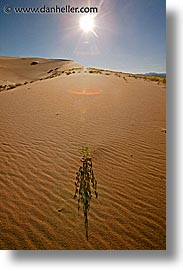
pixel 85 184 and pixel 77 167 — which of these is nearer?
pixel 85 184

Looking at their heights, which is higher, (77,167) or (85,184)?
(77,167)

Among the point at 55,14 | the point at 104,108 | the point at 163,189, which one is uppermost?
the point at 55,14

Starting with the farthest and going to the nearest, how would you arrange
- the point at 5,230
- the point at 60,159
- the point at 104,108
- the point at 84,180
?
the point at 104,108 → the point at 60,159 → the point at 84,180 → the point at 5,230

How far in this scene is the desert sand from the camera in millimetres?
3365

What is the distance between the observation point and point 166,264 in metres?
3.58

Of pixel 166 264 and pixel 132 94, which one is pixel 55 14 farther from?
pixel 166 264

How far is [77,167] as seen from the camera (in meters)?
3.92

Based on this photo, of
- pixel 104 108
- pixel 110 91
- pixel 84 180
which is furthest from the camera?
pixel 110 91

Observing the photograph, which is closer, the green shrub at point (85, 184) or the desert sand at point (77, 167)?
the desert sand at point (77, 167)

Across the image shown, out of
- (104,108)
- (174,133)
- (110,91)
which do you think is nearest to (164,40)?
(174,133)

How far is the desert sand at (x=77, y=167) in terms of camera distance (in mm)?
3365

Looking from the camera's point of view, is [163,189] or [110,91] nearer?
[163,189]

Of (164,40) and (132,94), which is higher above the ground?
(164,40)

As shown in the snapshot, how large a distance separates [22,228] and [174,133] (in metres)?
2.05
